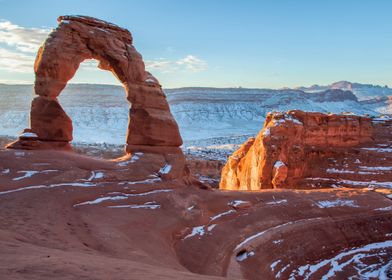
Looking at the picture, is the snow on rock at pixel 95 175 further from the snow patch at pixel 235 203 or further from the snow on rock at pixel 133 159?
the snow patch at pixel 235 203

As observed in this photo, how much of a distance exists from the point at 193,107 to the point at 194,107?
423mm

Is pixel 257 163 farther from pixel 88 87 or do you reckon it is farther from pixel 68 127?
pixel 88 87

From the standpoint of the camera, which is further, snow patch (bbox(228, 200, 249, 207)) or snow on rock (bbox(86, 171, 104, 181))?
snow patch (bbox(228, 200, 249, 207))

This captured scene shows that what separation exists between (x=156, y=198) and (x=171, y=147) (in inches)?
165

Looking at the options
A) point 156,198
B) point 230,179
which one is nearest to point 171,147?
point 156,198

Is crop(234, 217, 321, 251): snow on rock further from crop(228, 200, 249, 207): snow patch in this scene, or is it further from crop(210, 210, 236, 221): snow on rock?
crop(228, 200, 249, 207): snow patch

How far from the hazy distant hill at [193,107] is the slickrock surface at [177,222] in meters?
97.8

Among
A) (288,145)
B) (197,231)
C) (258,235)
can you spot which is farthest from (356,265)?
(288,145)

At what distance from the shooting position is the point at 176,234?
1541 cm

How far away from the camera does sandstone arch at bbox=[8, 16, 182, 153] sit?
1844 cm

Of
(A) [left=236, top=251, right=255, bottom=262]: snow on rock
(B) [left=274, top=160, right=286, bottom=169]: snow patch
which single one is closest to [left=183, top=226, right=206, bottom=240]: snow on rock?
(A) [left=236, top=251, right=255, bottom=262]: snow on rock

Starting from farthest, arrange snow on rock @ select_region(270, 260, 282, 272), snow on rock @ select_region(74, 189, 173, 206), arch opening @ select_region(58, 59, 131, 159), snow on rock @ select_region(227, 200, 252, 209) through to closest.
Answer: arch opening @ select_region(58, 59, 131, 159) < snow on rock @ select_region(227, 200, 252, 209) < snow on rock @ select_region(270, 260, 282, 272) < snow on rock @ select_region(74, 189, 173, 206)

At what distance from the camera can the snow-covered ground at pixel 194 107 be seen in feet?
424

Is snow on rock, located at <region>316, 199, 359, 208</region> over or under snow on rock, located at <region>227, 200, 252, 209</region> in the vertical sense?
under
